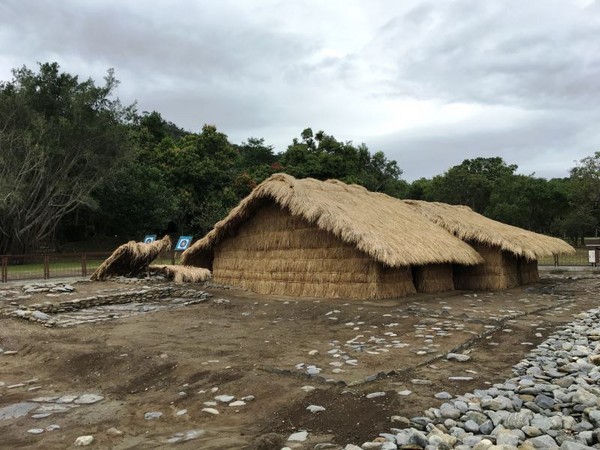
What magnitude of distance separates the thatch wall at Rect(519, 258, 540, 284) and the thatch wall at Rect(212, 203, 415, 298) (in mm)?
5438

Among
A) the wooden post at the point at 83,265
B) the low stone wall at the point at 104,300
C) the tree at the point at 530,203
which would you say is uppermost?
the tree at the point at 530,203

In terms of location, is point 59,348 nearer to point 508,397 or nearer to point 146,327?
point 146,327

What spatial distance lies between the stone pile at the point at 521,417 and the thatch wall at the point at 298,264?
623 centimetres

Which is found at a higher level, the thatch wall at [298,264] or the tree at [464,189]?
the tree at [464,189]

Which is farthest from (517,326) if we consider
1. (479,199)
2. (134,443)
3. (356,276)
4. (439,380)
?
(479,199)

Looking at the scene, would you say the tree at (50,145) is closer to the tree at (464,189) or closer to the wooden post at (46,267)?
the wooden post at (46,267)

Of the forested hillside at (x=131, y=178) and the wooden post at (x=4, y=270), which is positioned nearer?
the wooden post at (x=4, y=270)

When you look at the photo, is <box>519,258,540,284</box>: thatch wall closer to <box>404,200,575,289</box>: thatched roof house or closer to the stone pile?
<box>404,200,575,289</box>: thatched roof house

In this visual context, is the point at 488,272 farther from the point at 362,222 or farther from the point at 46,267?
the point at 46,267

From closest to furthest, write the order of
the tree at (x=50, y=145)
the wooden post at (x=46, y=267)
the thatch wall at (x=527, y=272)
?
the thatch wall at (x=527, y=272) → the wooden post at (x=46, y=267) → the tree at (x=50, y=145)

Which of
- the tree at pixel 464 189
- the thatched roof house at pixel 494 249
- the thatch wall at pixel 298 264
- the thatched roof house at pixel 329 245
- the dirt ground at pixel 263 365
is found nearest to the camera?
→ the dirt ground at pixel 263 365

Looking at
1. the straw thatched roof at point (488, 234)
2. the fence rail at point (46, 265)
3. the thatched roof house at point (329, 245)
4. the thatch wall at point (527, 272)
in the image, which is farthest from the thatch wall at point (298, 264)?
the fence rail at point (46, 265)

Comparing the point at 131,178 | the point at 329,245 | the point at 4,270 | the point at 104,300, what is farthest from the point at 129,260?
the point at 131,178

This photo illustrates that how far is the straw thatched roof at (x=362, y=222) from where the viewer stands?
11.5m
